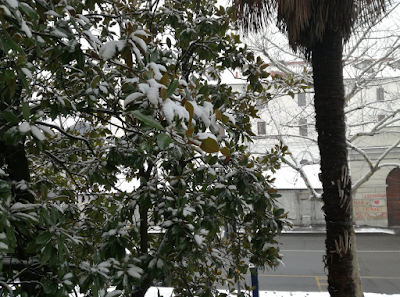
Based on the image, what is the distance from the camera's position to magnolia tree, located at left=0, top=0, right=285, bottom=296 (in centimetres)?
144

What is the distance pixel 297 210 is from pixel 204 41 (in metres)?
14.5

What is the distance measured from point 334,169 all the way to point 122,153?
2011 millimetres

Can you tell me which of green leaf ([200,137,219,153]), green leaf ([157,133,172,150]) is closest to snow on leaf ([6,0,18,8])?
green leaf ([157,133,172,150])

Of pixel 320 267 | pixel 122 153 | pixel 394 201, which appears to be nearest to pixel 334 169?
pixel 122 153

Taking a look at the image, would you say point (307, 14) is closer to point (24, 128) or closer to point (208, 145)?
point (208, 145)

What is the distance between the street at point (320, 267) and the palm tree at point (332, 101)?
13.1 ft

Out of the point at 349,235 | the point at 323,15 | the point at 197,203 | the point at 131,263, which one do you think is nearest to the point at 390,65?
the point at 323,15

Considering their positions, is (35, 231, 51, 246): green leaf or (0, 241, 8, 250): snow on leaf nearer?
(0, 241, 8, 250): snow on leaf

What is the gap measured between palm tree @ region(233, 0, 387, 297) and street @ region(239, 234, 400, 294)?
157 inches

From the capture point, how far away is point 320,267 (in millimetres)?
10773

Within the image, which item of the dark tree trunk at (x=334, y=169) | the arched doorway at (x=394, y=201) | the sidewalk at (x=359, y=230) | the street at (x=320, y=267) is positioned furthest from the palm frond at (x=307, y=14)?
the arched doorway at (x=394, y=201)

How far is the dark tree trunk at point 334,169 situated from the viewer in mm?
3102

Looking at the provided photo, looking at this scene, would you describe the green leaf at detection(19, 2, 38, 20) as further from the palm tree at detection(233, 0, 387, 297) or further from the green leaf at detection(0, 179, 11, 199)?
the palm tree at detection(233, 0, 387, 297)

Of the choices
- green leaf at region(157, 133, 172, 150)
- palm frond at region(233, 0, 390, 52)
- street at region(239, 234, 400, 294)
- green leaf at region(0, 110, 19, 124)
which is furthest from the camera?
street at region(239, 234, 400, 294)
